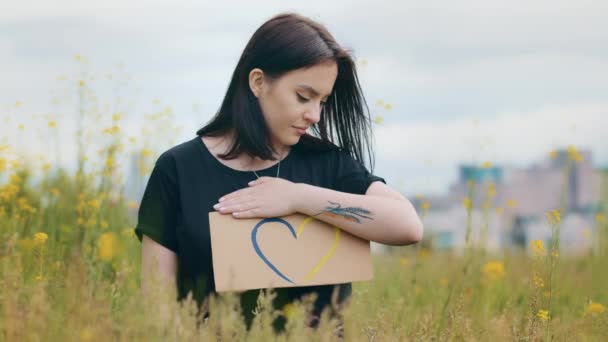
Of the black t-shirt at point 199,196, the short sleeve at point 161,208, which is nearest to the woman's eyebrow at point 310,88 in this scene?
the black t-shirt at point 199,196

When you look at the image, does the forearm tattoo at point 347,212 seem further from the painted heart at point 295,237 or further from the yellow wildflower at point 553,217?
the yellow wildflower at point 553,217

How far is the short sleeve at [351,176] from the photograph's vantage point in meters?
3.25

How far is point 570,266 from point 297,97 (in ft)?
14.8

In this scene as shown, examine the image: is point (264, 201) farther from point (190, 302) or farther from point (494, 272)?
point (494, 272)

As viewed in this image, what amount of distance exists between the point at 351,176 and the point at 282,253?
1.68 feet

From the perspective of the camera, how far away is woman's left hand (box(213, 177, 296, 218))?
9.77 feet

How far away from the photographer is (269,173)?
3.21 meters

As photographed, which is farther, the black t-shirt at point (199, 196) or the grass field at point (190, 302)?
the black t-shirt at point (199, 196)

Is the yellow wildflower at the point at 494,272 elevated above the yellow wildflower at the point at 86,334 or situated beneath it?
situated beneath

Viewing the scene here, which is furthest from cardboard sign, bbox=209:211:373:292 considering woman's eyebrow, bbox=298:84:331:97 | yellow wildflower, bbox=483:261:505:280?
yellow wildflower, bbox=483:261:505:280

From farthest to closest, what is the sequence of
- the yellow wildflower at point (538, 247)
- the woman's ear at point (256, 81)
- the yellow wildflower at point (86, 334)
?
the woman's ear at point (256, 81) → the yellow wildflower at point (538, 247) → the yellow wildflower at point (86, 334)

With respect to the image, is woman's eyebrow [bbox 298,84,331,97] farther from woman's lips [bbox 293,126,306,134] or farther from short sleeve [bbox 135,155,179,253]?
short sleeve [bbox 135,155,179,253]

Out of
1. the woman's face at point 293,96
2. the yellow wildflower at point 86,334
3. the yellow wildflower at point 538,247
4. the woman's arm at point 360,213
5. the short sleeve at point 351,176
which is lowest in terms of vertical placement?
the yellow wildflower at point 86,334

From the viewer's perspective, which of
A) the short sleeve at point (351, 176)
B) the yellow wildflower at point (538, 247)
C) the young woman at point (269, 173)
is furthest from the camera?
the short sleeve at point (351, 176)
